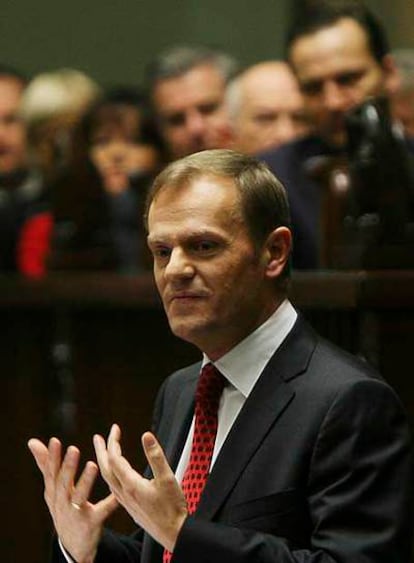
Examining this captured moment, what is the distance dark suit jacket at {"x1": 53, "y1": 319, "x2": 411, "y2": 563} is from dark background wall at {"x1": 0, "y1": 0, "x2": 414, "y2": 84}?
241 inches

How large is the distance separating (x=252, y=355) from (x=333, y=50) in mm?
2230

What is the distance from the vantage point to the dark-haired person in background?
4.36 meters

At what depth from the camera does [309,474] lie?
2.28 metres

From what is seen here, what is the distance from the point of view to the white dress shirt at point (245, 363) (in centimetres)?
242

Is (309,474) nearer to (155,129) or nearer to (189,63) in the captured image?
(189,63)

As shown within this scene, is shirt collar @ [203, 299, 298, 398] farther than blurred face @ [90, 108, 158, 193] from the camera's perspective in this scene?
No

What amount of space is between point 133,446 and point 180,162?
1759 mm

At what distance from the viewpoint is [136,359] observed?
4.29 meters

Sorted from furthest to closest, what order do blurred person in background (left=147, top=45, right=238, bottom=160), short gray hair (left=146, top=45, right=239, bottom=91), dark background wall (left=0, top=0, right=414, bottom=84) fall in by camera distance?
1. dark background wall (left=0, top=0, right=414, bottom=84)
2. short gray hair (left=146, top=45, right=239, bottom=91)
3. blurred person in background (left=147, top=45, right=238, bottom=160)

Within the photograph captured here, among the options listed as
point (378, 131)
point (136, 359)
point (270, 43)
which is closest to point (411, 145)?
point (378, 131)

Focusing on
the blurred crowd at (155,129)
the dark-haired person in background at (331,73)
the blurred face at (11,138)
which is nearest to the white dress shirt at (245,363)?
the dark-haired person in background at (331,73)

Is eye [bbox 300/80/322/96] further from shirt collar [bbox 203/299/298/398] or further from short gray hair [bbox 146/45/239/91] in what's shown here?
shirt collar [bbox 203/299/298/398]

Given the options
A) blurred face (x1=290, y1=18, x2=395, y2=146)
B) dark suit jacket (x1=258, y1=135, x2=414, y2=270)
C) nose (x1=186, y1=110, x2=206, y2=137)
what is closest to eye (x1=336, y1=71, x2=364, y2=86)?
blurred face (x1=290, y1=18, x2=395, y2=146)

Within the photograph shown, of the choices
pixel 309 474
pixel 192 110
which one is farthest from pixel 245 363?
pixel 192 110
